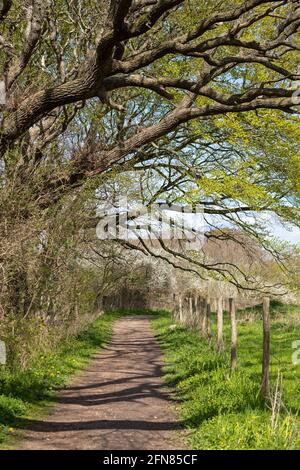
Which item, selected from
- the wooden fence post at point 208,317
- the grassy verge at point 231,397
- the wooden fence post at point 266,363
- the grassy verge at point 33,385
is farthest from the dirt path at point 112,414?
the wooden fence post at point 208,317

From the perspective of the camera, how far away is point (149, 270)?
48.4 metres

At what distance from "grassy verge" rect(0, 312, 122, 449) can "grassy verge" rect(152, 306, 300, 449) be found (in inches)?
87.9

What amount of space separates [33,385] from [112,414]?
193 centimetres

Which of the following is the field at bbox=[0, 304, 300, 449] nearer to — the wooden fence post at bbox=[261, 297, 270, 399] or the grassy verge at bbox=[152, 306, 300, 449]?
the grassy verge at bbox=[152, 306, 300, 449]

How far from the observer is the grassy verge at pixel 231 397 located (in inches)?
235

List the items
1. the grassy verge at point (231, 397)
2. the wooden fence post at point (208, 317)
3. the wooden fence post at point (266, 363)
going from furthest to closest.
→ the wooden fence post at point (208, 317)
the wooden fence post at point (266, 363)
the grassy verge at point (231, 397)

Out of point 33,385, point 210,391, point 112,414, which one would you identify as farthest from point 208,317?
point 112,414

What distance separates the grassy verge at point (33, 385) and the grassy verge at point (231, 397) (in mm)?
2234

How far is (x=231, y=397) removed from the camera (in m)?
7.89

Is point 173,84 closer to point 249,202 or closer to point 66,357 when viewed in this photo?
point 249,202

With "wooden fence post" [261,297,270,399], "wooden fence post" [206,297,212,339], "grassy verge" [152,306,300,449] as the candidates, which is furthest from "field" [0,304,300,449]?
"wooden fence post" [206,297,212,339]

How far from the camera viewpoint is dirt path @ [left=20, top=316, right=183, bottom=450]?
270 inches

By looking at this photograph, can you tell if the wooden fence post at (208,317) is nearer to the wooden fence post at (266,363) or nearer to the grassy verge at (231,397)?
the grassy verge at (231,397)

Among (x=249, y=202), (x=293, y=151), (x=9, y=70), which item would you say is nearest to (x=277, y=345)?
(x=249, y=202)
